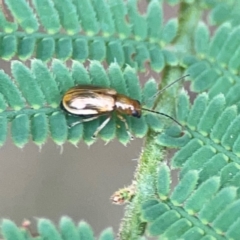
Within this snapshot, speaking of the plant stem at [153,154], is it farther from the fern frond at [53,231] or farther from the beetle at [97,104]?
the fern frond at [53,231]

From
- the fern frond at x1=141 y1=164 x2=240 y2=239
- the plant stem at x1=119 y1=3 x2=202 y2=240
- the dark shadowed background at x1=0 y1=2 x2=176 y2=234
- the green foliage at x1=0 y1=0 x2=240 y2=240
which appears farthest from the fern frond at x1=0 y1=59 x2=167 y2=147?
the dark shadowed background at x1=0 y1=2 x2=176 y2=234

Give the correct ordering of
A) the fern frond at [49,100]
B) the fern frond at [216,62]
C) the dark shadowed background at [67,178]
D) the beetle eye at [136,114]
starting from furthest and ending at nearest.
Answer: the dark shadowed background at [67,178] < the fern frond at [216,62] < the beetle eye at [136,114] < the fern frond at [49,100]

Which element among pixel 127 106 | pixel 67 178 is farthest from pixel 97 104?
pixel 67 178

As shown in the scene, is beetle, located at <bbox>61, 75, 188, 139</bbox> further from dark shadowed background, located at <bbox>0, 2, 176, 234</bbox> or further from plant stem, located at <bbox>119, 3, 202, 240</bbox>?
dark shadowed background, located at <bbox>0, 2, 176, 234</bbox>

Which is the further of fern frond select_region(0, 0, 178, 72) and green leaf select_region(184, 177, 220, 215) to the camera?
fern frond select_region(0, 0, 178, 72)

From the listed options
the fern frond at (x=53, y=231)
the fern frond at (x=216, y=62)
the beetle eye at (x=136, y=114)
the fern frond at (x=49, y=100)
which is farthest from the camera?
the fern frond at (x=216, y=62)

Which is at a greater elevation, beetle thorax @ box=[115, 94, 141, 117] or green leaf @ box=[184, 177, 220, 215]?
beetle thorax @ box=[115, 94, 141, 117]

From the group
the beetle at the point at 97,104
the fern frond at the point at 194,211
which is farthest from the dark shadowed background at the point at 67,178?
the fern frond at the point at 194,211

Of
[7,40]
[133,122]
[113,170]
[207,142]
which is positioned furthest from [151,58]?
[113,170]
